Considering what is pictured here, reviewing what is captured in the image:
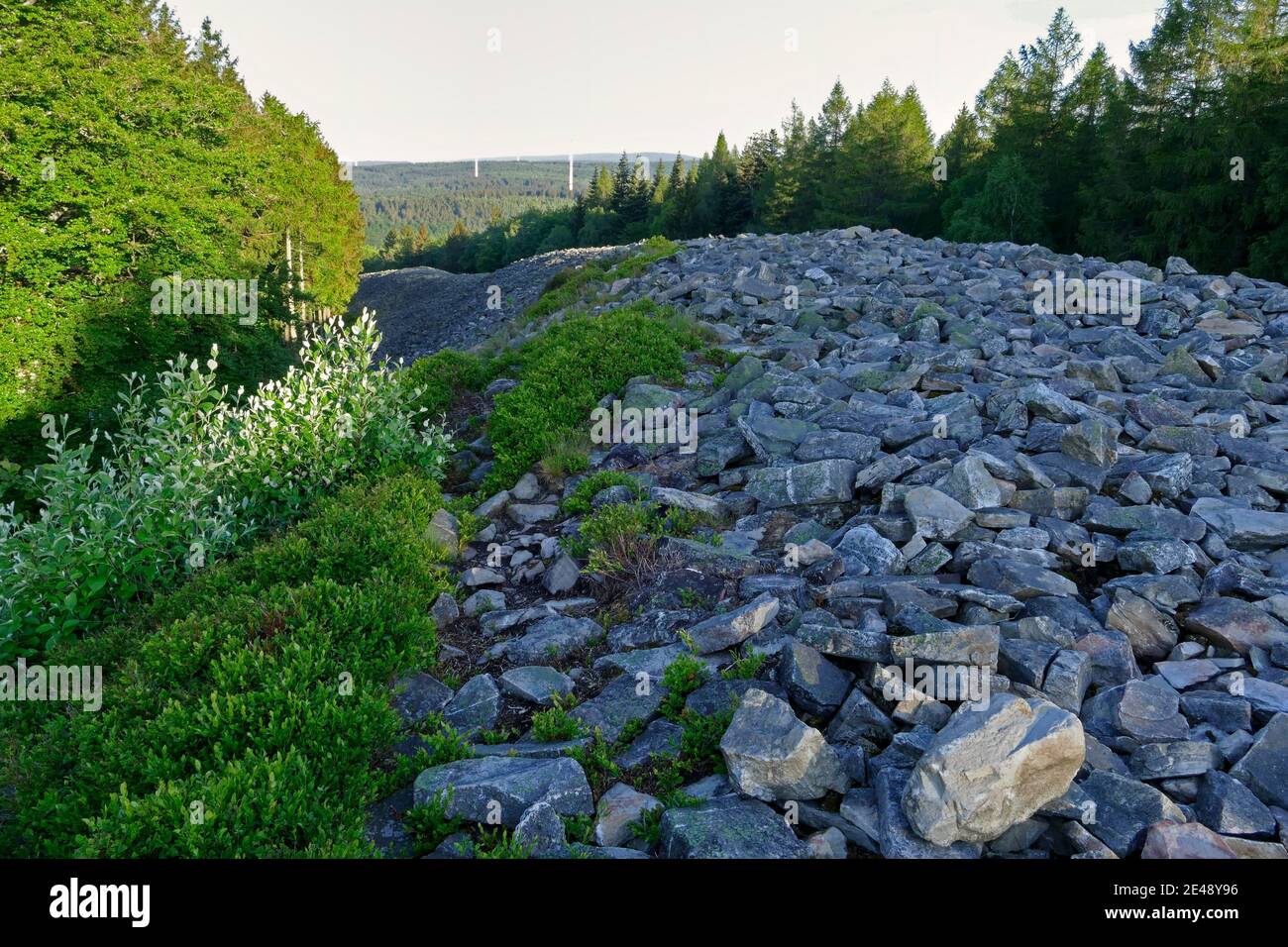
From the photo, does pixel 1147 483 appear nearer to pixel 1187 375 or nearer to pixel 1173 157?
pixel 1187 375

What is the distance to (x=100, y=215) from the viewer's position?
21859 mm

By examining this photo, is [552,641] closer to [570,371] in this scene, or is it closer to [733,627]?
[733,627]

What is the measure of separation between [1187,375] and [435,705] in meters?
10.6

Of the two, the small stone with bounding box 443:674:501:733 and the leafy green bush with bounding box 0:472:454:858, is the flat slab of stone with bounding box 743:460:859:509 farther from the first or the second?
the small stone with bounding box 443:674:501:733

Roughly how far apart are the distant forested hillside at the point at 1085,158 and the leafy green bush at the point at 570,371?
16.6 metres

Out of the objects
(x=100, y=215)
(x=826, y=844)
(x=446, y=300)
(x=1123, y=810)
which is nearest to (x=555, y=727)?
(x=826, y=844)

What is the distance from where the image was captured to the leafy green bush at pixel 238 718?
3980 millimetres

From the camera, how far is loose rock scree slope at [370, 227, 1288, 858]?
3947 mm

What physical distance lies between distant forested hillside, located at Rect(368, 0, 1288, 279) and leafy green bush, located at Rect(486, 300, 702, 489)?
16582 millimetres

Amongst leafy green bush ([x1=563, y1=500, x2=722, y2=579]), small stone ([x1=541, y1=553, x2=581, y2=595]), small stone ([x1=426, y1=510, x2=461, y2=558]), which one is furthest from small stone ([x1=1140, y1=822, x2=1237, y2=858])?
small stone ([x1=426, y1=510, x2=461, y2=558])

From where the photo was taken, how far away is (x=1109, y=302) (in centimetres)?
1377

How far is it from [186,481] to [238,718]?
12.4 ft

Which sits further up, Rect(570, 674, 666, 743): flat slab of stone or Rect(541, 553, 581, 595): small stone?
Rect(541, 553, 581, 595): small stone
